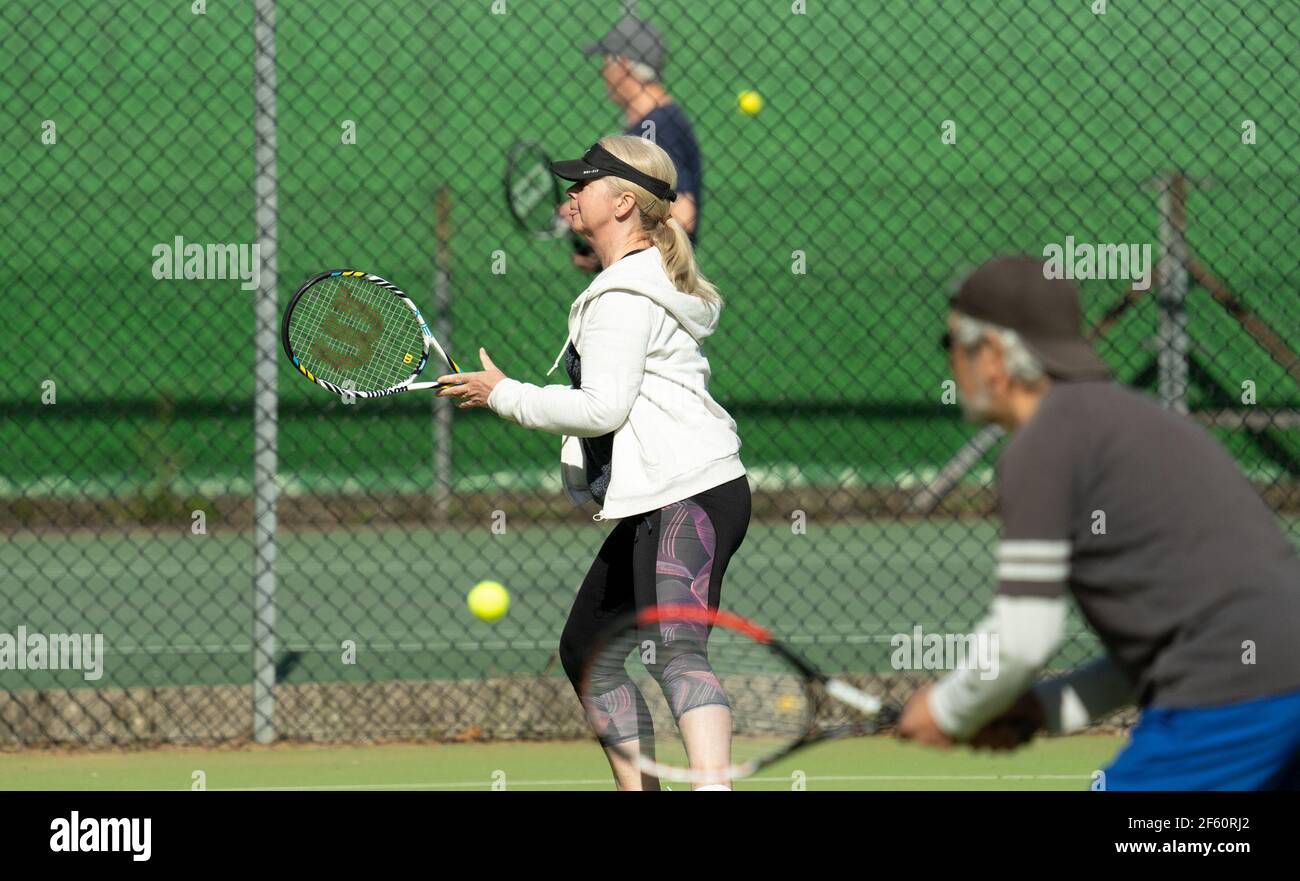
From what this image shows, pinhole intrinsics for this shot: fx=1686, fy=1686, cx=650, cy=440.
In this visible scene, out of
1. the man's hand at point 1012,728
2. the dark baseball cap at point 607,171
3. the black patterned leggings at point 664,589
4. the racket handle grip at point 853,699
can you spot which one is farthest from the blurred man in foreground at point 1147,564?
the dark baseball cap at point 607,171

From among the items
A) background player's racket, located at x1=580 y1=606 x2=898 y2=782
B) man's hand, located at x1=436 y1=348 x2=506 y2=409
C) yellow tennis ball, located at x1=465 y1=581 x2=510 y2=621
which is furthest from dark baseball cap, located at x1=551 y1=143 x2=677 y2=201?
yellow tennis ball, located at x1=465 y1=581 x2=510 y2=621

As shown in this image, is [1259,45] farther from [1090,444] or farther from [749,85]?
[1090,444]

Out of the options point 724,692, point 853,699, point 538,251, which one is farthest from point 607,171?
point 538,251

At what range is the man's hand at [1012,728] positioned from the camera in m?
2.32

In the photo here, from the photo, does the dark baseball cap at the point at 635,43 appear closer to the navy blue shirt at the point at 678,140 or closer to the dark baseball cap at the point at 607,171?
the navy blue shirt at the point at 678,140

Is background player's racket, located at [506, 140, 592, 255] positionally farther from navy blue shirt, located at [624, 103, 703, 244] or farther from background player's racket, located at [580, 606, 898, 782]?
background player's racket, located at [580, 606, 898, 782]

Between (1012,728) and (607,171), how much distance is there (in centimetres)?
164

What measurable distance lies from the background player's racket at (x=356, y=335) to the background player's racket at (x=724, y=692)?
87 cm

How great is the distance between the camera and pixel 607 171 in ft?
11.6

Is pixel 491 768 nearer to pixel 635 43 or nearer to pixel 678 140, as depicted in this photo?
pixel 678 140

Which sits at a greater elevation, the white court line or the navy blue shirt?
the navy blue shirt

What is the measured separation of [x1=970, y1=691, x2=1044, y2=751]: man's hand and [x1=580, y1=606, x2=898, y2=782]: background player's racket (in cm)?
36

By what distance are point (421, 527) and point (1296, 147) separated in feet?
15.0

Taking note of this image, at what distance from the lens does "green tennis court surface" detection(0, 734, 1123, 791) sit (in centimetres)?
443
